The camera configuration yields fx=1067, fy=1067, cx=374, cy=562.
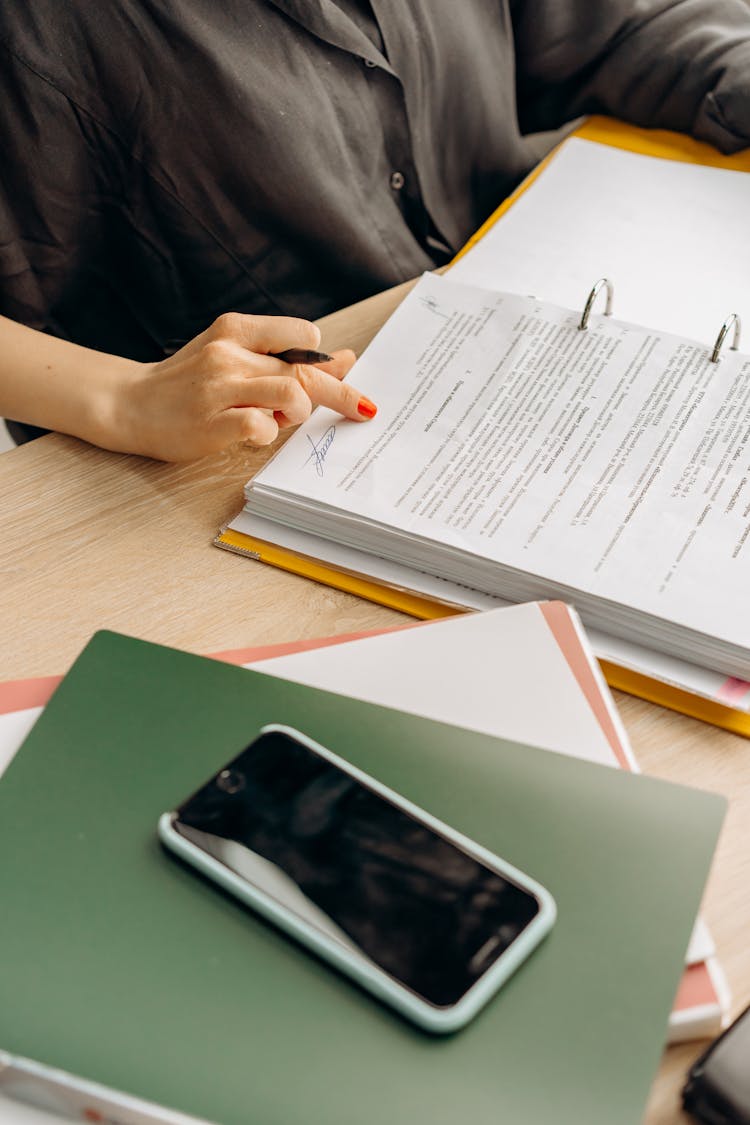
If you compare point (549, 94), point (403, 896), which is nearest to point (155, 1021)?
point (403, 896)

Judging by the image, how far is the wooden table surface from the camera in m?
0.53

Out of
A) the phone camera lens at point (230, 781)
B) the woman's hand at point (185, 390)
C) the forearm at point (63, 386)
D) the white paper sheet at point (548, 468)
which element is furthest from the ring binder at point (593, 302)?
the phone camera lens at point (230, 781)

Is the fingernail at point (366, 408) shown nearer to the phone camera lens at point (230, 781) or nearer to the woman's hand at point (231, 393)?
the woman's hand at point (231, 393)

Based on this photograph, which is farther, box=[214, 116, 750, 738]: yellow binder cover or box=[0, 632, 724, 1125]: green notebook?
box=[214, 116, 750, 738]: yellow binder cover

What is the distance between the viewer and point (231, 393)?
26.8 inches

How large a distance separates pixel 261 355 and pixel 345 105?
36 cm

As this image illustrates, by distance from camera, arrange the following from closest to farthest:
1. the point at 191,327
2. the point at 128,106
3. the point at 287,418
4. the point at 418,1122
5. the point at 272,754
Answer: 1. the point at 418,1122
2. the point at 272,754
3. the point at 287,418
4. the point at 128,106
5. the point at 191,327

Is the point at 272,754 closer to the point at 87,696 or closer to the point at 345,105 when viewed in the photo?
the point at 87,696

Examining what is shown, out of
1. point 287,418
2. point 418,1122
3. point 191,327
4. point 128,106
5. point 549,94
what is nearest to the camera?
point 418,1122

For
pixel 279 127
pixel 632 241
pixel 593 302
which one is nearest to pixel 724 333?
pixel 593 302

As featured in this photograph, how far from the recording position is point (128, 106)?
869 mm

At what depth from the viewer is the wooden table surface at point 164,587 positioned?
1.73 ft
